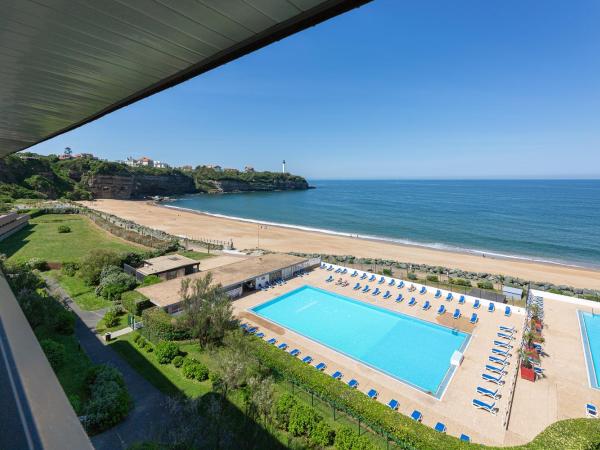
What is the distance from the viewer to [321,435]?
11.1 metres

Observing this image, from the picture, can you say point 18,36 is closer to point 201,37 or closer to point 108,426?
point 201,37

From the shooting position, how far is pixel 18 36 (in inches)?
99.4

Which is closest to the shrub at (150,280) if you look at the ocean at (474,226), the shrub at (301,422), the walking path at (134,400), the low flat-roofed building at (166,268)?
the low flat-roofed building at (166,268)

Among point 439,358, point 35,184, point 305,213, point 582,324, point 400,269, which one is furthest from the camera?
point 305,213

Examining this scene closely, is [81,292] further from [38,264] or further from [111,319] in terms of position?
[38,264]

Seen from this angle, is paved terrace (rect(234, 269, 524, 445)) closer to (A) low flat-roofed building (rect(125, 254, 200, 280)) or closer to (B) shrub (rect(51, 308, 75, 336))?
(A) low flat-roofed building (rect(125, 254, 200, 280))

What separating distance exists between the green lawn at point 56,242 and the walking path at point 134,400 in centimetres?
1811

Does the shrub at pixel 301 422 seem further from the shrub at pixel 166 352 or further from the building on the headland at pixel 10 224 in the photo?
the building on the headland at pixel 10 224

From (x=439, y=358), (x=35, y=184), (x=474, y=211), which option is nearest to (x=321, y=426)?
(x=439, y=358)

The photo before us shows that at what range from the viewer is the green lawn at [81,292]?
879 inches

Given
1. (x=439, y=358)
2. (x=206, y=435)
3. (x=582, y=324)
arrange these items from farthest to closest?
(x=582, y=324), (x=439, y=358), (x=206, y=435)

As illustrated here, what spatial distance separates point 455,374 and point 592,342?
11350 millimetres

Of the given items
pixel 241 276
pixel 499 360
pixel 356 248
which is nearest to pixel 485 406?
pixel 499 360

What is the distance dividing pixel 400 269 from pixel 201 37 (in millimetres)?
34727
